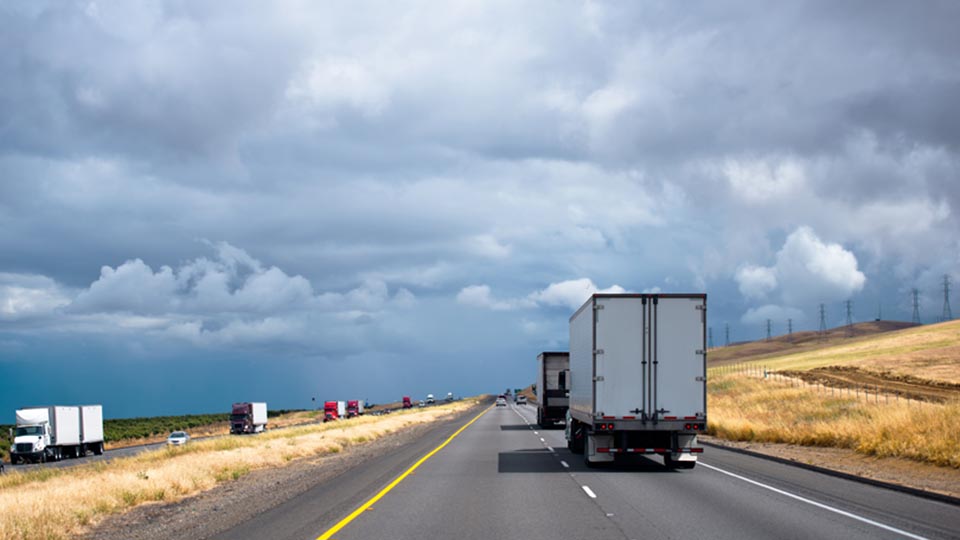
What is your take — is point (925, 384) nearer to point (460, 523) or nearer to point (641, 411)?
point (641, 411)

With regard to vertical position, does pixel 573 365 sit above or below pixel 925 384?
above

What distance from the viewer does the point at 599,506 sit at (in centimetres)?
1454

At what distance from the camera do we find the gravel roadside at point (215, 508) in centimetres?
1351

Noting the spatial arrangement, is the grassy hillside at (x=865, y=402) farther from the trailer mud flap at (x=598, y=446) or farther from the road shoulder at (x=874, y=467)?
the trailer mud flap at (x=598, y=446)

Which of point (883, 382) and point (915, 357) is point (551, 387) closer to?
point (883, 382)

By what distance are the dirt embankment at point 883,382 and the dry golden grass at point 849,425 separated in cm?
589

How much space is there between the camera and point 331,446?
116ft

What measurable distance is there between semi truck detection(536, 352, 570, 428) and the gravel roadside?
21.6 meters

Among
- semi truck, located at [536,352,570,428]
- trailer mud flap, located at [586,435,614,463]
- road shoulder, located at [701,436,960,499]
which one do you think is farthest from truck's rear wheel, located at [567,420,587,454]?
semi truck, located at [536,352,570,428]

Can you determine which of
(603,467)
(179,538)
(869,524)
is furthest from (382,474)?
(869,524)

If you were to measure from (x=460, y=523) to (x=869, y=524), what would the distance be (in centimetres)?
573

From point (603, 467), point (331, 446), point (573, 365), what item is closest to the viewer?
point (603, 467)

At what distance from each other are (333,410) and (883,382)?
59.4 meters

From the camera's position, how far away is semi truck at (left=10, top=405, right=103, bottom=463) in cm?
4845
